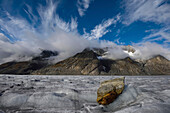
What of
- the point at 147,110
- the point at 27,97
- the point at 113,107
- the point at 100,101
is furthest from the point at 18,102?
the point at 147,110

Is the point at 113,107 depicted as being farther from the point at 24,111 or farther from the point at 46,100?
the point at 24,111

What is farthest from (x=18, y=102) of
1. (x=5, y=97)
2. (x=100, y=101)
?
(x=100, y=101)

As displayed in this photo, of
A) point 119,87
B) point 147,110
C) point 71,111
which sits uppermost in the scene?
point 119,87

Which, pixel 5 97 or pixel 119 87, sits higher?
pixel 119 87

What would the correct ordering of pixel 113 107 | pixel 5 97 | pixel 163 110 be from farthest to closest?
pixel 5 97 < pixel 113 107 < pixel 163 110

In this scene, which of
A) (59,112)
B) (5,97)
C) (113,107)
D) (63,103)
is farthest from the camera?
(5,97)

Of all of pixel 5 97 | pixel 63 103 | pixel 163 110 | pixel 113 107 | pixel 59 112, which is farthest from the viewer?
pixel 5 97

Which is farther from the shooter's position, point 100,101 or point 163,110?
point 100,101

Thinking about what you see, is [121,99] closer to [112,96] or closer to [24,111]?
[112,96]

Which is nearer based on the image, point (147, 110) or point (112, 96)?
point (147, 110)
